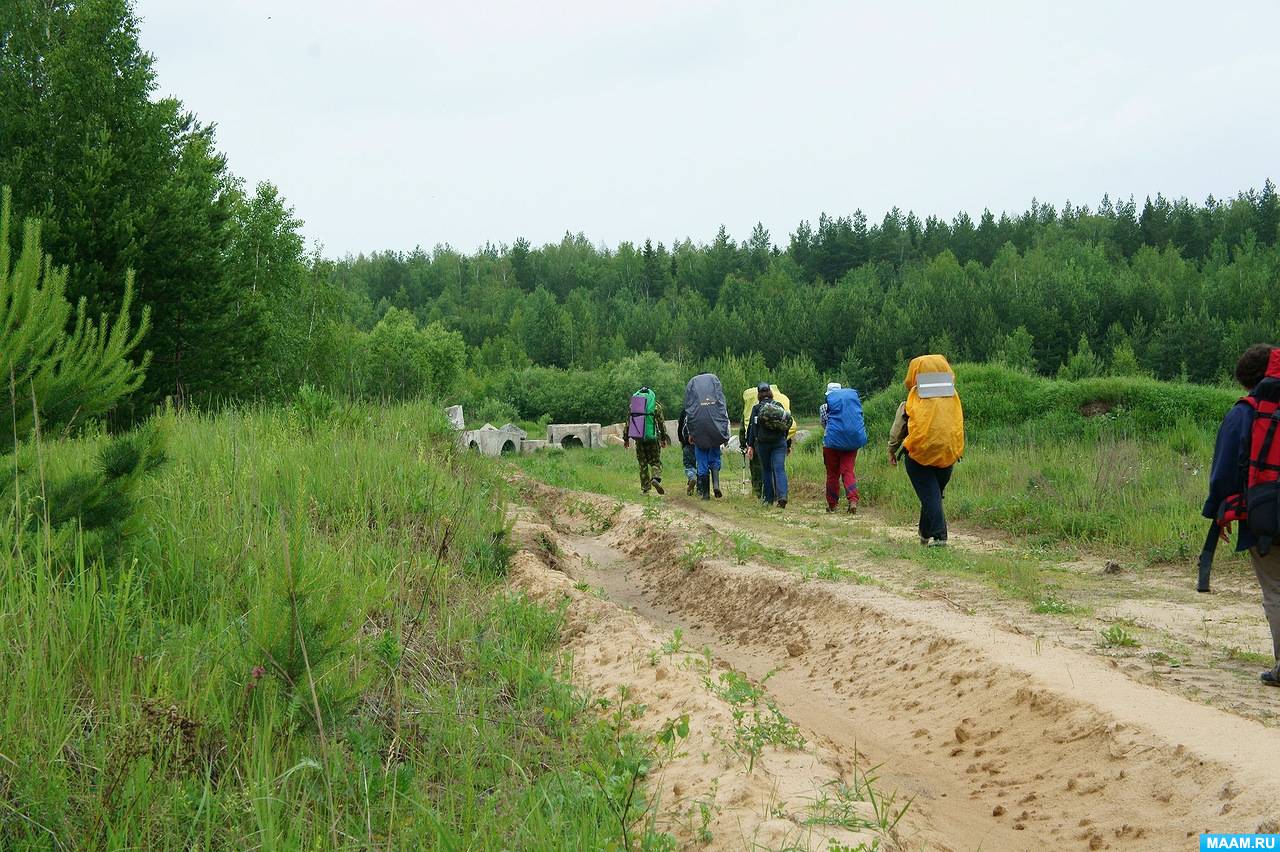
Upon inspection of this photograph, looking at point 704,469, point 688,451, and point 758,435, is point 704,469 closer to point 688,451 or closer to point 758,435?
point 688,451

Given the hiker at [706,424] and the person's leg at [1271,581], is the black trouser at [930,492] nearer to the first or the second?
the person's leg at [1271,581]

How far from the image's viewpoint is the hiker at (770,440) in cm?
1537

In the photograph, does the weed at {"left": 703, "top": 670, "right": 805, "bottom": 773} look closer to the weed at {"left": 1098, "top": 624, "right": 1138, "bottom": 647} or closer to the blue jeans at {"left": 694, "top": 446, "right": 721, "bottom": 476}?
the weed at {"left": 1098, "top": 624, "right": 1138, "bottom": 647}

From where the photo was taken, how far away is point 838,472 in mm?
15031

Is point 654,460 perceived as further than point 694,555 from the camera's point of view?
Yes

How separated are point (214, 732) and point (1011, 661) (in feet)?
13.8

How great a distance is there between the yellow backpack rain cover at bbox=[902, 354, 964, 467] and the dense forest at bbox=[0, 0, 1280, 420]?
628cm

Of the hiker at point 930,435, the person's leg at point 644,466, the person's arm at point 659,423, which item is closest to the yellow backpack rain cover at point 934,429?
the hiker at point 930,435

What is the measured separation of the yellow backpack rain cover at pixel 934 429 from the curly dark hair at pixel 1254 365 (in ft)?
13.8

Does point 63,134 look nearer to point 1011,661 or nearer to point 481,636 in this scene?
point 481,636

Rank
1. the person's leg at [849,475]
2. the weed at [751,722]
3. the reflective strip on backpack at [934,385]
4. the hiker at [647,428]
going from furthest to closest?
the hiker at [647,428]
the person's leg at [849,475]
the reflective strip on backpack at [934,385]
the weed at [751,722]

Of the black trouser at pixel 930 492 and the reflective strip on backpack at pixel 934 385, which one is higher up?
the reflective strip on backpack at pixel 934 385

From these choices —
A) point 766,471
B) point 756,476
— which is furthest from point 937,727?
point 756,476

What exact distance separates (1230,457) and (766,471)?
9.96m
